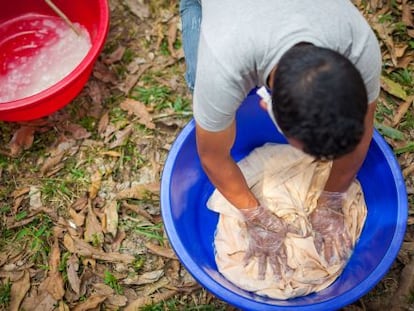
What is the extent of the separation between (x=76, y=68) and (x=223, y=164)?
0.62m

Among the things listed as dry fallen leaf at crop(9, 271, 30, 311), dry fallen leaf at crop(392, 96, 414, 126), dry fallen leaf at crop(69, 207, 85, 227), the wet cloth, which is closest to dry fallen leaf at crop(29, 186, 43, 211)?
dry fallen leaf at crop(69, 207, 85, 227)

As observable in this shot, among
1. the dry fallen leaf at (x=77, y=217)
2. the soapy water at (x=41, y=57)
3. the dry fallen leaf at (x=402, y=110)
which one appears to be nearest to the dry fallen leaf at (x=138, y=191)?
the dry fallen leaf at (x=77, y=217)

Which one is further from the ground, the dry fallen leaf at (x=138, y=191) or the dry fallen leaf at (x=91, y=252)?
the dry fallen leaf at (x=138, y=191)

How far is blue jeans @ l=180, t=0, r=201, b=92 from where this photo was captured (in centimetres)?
145

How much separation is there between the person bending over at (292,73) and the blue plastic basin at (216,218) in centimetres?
16

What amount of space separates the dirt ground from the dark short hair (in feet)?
2.58

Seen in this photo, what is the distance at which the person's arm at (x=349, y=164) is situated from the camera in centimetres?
122

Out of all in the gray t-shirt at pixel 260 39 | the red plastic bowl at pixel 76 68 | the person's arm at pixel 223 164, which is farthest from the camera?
the red plastic bowl at pixel 76 68

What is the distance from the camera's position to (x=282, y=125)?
939mm

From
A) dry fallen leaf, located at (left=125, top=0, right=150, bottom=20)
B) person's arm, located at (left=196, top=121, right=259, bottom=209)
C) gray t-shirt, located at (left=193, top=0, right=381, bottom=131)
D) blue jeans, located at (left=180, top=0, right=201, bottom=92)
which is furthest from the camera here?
dry fallen leaf, located at (left=125, top=0, right=150, bottom=20)

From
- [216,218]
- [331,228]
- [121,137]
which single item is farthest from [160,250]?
[331,228]

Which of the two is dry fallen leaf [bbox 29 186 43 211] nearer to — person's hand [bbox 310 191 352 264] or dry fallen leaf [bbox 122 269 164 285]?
dry fallen leaf [bbox 122 269 164 285]

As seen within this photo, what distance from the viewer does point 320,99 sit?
2.84ft

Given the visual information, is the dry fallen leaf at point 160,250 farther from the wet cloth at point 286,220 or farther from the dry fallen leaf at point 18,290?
the dry fallen leaf at point 18,290
